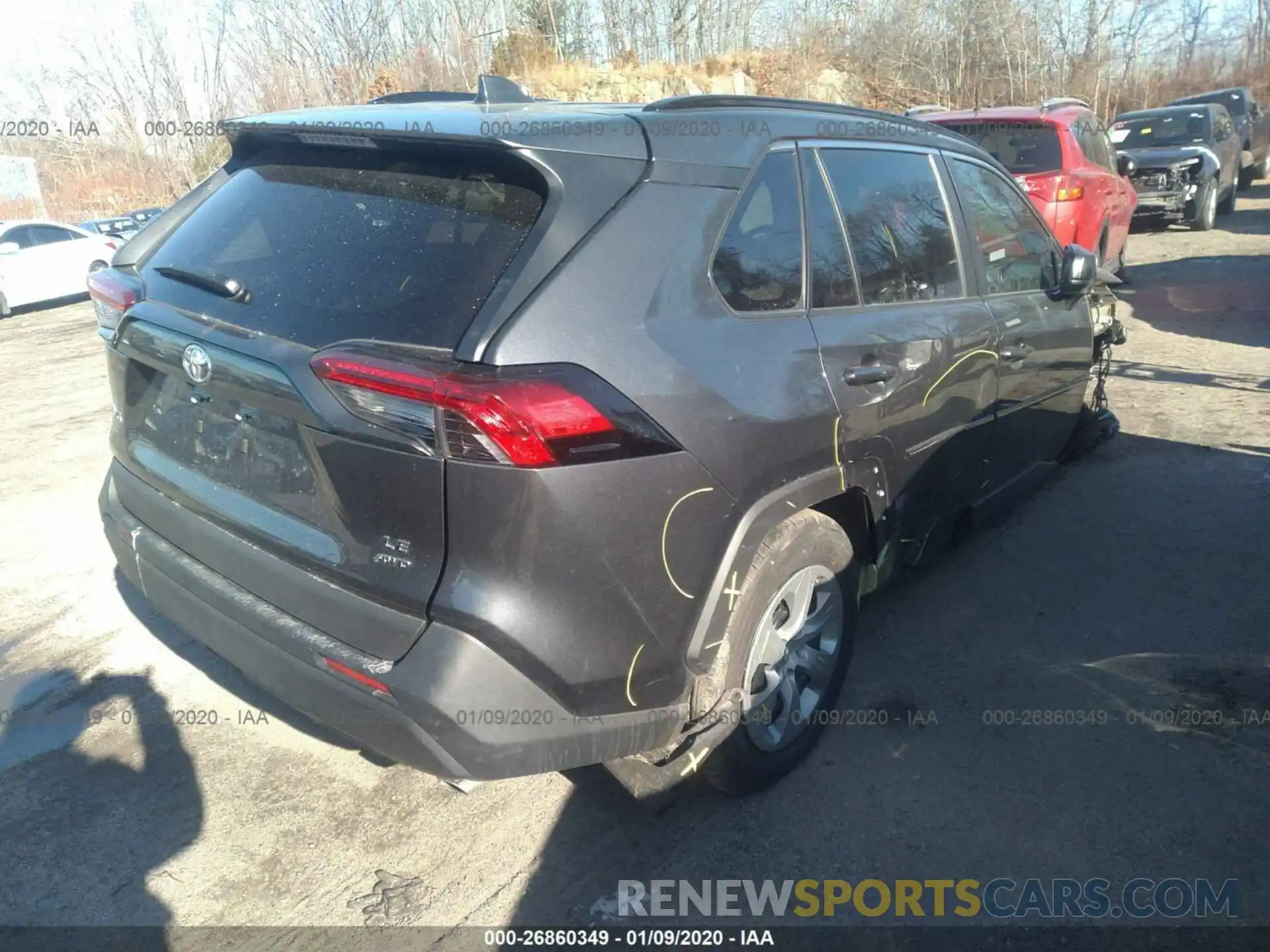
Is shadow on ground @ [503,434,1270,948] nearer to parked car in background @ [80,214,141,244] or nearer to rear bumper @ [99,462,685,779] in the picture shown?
rear bumper @ [99,462,685,779]

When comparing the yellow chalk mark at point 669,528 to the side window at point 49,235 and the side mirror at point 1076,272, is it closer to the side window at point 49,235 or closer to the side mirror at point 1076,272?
the side mirror at point 1076,272

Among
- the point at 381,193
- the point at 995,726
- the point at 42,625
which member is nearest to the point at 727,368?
the point at 381,193

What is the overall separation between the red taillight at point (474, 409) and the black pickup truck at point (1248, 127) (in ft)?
69.7

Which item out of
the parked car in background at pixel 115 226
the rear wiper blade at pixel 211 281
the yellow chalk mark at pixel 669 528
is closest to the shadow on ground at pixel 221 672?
the rear wiper blade at pixel 211 281

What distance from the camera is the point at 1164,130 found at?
15945mm

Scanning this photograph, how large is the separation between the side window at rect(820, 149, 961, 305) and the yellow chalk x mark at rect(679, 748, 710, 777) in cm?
152

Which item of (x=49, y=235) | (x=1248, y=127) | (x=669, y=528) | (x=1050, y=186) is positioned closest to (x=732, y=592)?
(x=669, y=528)

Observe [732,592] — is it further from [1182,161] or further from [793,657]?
[1182,161]

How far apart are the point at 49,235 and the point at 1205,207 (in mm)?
18286

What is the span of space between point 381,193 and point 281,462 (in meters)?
0.74

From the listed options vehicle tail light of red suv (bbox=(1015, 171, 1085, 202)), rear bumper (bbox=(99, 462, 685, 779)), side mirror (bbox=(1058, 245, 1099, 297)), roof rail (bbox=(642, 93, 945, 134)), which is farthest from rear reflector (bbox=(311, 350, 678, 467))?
vehicle tail light of red suv (bbox=(1015, 171, 1085, 202))

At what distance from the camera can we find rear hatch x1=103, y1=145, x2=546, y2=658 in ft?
7.17

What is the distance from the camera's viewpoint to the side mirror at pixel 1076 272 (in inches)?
172

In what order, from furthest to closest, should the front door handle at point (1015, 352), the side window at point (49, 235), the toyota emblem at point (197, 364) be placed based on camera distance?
the side window at point (49, 235) < the front door handle at point (1015, 352) < the toyota emblem at point (197, 364)
